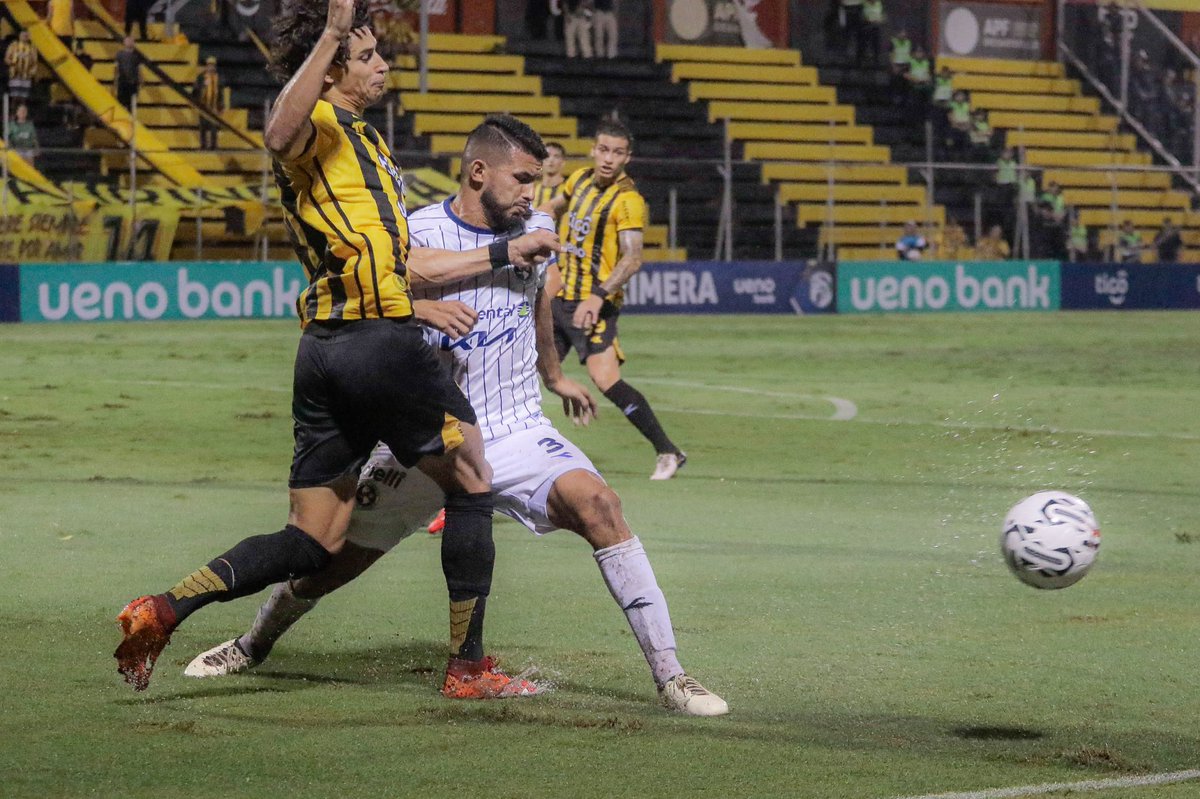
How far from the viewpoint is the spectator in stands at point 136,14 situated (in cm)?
3050

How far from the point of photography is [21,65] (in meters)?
27.7

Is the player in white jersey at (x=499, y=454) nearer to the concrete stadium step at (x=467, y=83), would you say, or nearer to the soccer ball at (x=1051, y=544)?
the soccer ball at (x=1051, y=544)

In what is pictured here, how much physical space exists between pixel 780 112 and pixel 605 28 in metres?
3.95

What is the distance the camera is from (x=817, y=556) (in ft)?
28.0

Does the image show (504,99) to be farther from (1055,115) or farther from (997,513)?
(997,513)

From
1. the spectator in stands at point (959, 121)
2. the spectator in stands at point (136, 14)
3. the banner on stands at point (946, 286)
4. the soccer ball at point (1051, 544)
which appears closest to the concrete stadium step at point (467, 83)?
the spectator in stands at point (136, 14)

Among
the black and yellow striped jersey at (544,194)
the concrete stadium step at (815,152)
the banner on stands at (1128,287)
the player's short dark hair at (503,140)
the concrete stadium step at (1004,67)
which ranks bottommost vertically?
the banner on stands at (1128,287)

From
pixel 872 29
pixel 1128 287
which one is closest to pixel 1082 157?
pixel 1128 287

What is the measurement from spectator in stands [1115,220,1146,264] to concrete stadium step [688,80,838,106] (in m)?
6.45

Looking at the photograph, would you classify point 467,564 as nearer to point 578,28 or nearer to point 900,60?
point 578,28

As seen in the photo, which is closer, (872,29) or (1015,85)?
(872,29)

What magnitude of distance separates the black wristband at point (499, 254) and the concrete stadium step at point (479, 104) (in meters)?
27.3

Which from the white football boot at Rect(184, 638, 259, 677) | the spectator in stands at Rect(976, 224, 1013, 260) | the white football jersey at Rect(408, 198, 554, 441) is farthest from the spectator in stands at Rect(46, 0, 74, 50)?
the white football boot at Rect(184, 638, 259, 677)

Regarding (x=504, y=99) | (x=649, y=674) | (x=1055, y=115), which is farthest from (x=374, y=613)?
(x=1055, y=115)
